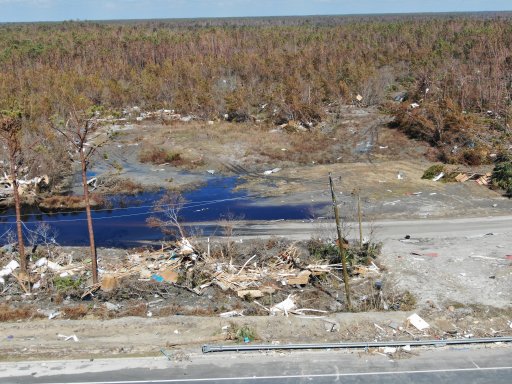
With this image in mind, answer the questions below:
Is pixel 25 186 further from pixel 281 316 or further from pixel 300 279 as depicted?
pixel 281 316

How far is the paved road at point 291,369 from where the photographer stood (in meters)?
13.1

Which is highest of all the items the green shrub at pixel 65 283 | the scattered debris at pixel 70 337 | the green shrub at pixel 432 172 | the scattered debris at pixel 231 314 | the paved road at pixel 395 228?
Answer: the green shrub at pixel 432 172

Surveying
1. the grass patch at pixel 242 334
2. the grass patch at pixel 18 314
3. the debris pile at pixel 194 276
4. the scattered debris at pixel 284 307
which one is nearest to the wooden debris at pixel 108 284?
the debris pile at pixel 194 276

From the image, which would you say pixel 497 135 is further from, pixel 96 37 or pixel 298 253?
pixel 96 37

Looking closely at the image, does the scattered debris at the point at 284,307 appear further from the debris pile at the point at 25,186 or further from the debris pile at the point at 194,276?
the debris pile at the point at 25,186

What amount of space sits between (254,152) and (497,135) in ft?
57.1

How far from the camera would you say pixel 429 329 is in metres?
15.4

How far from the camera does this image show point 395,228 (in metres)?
24.8

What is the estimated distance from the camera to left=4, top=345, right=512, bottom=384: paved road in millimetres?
13078

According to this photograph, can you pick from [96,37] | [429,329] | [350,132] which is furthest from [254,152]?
[96,37]

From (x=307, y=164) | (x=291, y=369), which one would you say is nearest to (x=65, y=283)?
(x=291, y=369)

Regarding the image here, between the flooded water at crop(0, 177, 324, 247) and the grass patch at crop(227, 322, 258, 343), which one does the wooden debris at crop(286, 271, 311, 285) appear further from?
the flooded water at crop(0, 177, 324, 247)

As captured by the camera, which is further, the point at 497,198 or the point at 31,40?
the point at 31,40

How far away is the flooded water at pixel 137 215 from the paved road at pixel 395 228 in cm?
143
